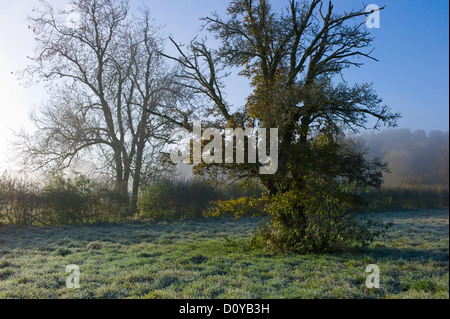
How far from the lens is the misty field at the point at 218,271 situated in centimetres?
500

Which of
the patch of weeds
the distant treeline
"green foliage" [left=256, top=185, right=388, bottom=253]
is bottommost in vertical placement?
the patch of weeds

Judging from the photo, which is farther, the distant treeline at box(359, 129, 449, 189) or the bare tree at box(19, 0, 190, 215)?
the bare tree at box(19, 0, 190, 215)

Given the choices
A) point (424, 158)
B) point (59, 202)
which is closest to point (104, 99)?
point (59, 202)

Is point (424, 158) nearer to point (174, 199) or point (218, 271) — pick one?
point (218, 271)

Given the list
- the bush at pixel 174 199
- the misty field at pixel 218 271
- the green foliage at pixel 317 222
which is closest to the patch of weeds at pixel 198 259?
the misty field at pixel 218 271

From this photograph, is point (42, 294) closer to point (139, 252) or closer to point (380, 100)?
point (139, 252)

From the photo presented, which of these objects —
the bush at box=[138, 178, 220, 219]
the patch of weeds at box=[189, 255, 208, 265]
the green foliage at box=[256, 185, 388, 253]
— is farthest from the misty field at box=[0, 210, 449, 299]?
the bush at box=[138, 178, 220, 219]

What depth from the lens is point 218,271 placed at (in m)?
6.43

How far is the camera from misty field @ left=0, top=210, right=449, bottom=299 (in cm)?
500

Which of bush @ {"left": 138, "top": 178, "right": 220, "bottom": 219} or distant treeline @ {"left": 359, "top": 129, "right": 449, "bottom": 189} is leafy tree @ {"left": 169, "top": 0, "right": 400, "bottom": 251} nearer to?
distant treeline @ {"left": 359, "top": 129, "right": 449, "bottom": 189}

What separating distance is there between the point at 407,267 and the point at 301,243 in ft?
8.52

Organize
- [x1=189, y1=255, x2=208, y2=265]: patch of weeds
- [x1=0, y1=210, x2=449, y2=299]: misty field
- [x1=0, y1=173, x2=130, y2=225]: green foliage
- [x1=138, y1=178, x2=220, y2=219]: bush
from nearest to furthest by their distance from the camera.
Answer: [x1=0, y1=210, x2=449, y2=299]: misty field, [x1=189, y1=255, x2=208, y2=265]: patch of weeds, [x1=0, y1=173, x2=130, y2=225]: green foliage, [x1=138, y1=178, x2=220, y2=219]: bush

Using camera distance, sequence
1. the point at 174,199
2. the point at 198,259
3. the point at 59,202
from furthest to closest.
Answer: the point at 174,199
the point at 59,202
the point at 198,259
